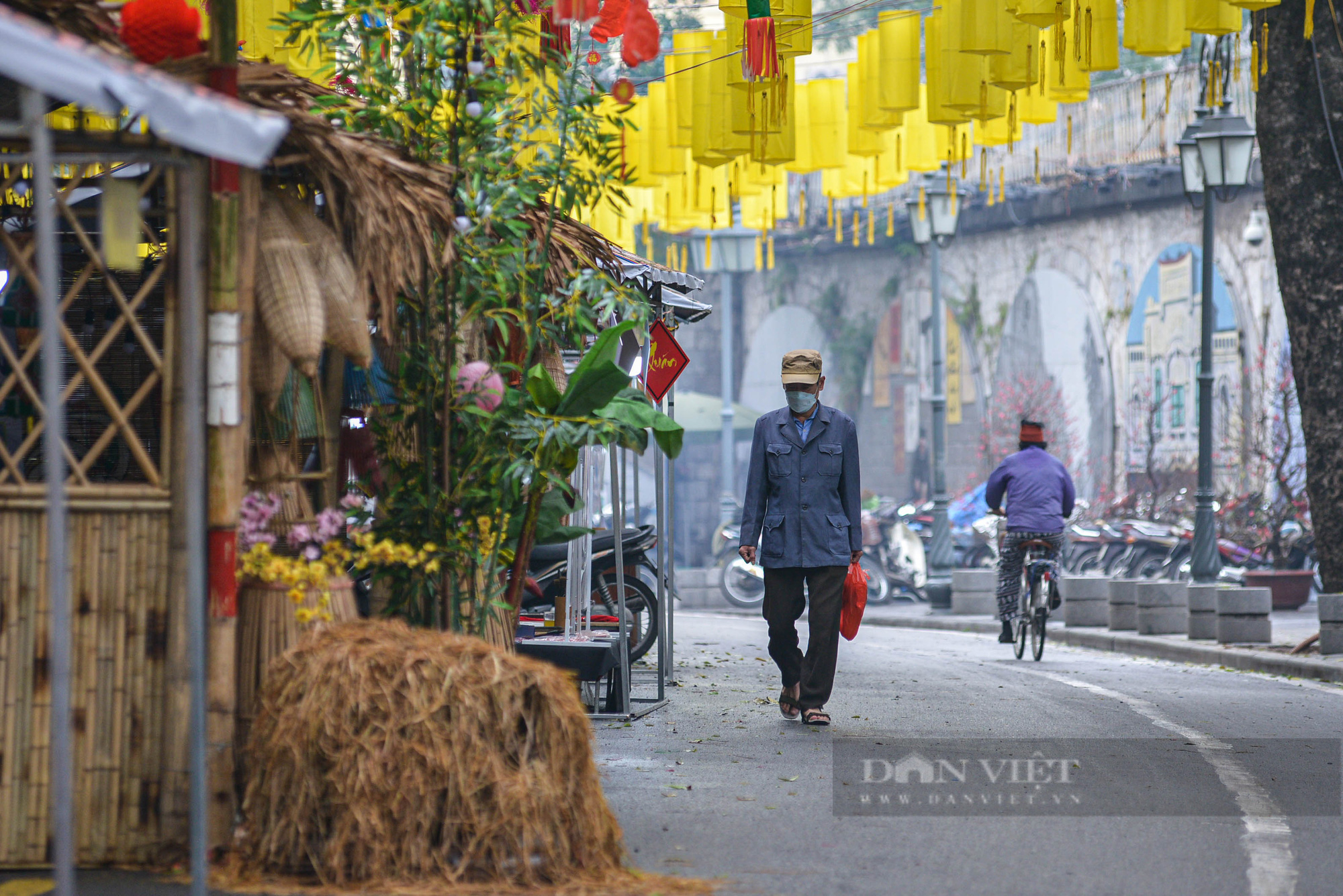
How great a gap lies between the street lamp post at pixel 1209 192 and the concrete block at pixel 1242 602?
3.28 ft

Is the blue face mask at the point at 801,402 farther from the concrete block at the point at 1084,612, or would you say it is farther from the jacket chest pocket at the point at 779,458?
the concrete block at the point at 1084,612

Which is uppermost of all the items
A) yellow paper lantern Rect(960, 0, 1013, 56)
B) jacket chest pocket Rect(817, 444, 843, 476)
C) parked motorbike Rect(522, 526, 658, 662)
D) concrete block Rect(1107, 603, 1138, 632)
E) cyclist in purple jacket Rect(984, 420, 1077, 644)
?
yellow paper lantern Rect(960, 0, 1013, 56)

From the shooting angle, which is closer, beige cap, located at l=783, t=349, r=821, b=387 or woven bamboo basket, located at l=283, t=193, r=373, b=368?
woven bamboo basket, located at l=283, t=193, r=373, b=368

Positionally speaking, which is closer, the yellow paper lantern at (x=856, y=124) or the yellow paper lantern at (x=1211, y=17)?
the yellow paper lantern at (x=1211, y=17)

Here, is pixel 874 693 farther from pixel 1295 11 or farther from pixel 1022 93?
pixel 1295 11

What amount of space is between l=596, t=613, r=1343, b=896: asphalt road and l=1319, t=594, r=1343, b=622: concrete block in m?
1.87

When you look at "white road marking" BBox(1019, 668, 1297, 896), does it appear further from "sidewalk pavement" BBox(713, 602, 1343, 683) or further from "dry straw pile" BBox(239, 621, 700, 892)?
"sidewalk pavement" BBox(713, 602, 1343, 683)

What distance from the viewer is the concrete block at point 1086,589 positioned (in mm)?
19359

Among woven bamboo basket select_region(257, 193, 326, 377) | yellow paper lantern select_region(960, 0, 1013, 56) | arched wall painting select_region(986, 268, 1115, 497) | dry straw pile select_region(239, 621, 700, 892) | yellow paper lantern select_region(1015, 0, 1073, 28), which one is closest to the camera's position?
dry straw pile select_region(239, 621, 700, 892)

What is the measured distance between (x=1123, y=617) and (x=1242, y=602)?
263 centimetres

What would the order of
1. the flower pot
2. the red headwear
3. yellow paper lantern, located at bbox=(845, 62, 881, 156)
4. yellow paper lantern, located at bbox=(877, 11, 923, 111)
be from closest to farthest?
yellow paper lantern, located at bbox=(877, 11, 923, 111), yellow paper lantern, located at bbox=(845, 62, 881, 156), the red headwear, the flower pot

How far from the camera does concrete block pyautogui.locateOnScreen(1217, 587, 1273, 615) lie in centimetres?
1566

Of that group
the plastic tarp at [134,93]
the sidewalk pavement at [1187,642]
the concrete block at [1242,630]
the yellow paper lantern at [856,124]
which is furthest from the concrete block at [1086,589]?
the plastic tarp at [134,93]

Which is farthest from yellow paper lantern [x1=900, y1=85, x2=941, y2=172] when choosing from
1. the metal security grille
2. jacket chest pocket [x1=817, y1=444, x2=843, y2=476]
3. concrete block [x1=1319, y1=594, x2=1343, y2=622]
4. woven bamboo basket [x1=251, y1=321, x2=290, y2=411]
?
woven bamboo basket [x1=251, y1=321, x2=290, y2=411]
